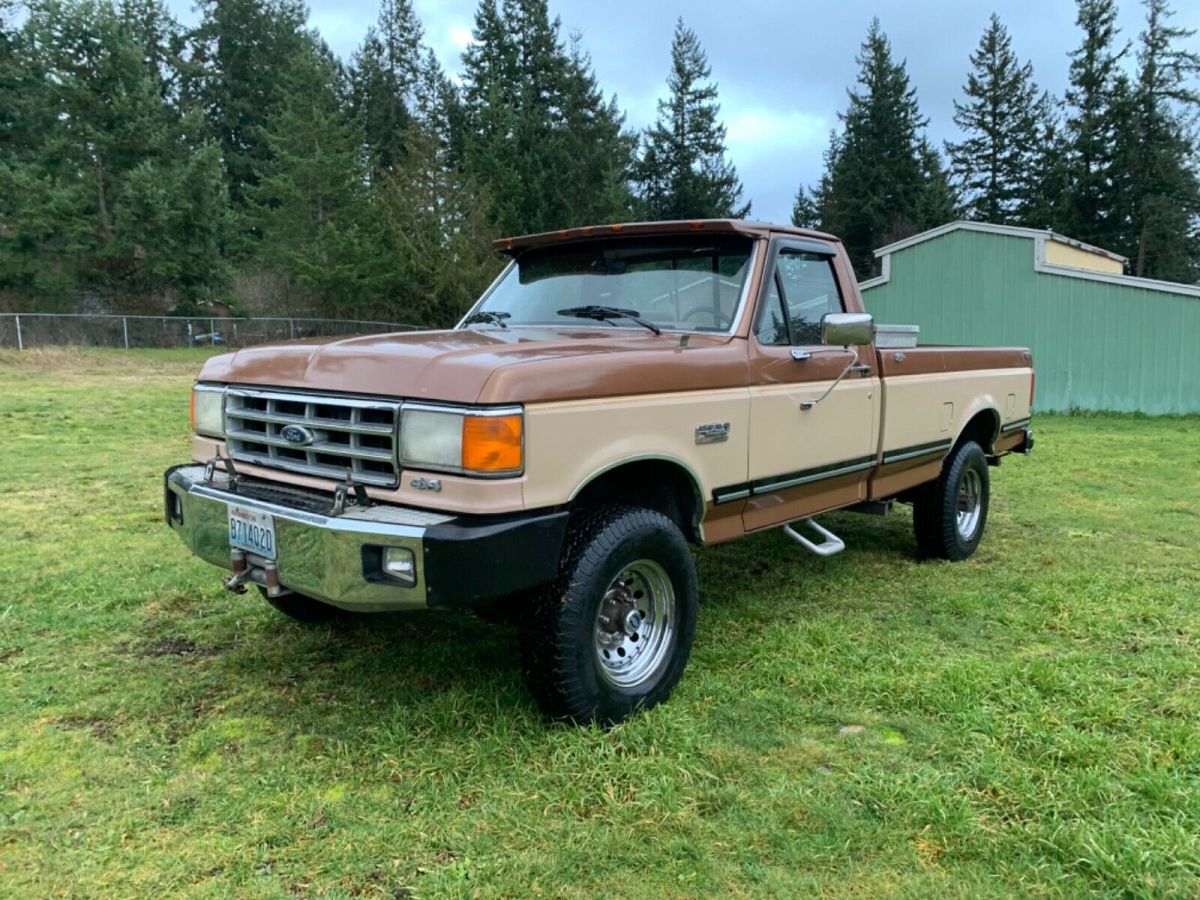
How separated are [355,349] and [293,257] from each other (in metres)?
34.1

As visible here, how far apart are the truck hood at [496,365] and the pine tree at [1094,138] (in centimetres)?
4237

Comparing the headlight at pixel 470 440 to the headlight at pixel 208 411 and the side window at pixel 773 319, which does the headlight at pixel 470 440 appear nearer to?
the headlight at pixel 208 411

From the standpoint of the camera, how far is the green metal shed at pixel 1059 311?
16641mm

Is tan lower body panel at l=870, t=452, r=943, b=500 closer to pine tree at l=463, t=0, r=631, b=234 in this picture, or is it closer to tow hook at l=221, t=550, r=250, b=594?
tow hook at l=221, t=550, r=250, b=594

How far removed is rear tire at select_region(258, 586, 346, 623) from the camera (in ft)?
14.5

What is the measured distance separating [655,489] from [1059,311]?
16918mm

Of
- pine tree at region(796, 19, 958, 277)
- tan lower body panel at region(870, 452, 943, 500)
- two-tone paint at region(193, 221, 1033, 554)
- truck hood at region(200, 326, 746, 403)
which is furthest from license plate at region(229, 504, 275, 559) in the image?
pine tree at region(796, 19, 958, 277)

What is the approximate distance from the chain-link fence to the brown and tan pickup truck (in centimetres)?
1808

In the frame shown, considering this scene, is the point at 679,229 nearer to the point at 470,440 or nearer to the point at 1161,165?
the point at 470,440

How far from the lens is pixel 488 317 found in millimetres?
4785

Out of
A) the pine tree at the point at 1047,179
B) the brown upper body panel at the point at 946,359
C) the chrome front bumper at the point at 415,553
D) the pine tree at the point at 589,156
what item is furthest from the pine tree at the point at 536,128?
the chrome front bumper at the point at 415,553

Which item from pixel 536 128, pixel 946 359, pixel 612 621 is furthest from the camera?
pixel 536 128

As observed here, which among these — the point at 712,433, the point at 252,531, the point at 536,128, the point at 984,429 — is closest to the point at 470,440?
the point at 252,531

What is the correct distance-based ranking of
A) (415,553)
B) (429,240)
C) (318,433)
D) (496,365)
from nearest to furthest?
(415,553)
(496,365)
(318,433)
(429,240)
